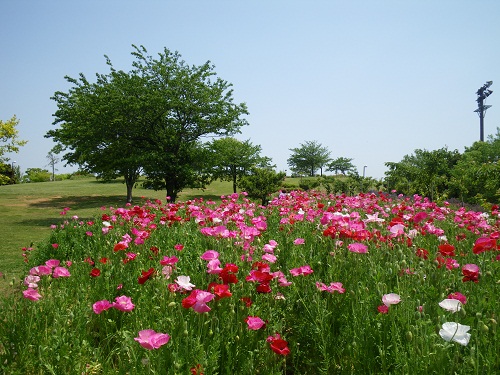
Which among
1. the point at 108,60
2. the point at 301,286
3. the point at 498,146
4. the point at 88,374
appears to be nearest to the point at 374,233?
the point at 301,286

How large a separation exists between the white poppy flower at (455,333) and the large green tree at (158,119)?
45.3 feet

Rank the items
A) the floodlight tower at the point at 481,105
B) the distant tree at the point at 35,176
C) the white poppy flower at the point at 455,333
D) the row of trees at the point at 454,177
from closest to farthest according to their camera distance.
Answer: the white poppy flower at the point at 455,333 → the row of trees at the point at 454,177 → the floodlight tower at the point at 481,105 → the distant tree at the point at 35,176

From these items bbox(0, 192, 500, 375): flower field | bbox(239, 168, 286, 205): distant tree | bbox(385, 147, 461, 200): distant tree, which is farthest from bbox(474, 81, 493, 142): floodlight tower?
bbox(0, 192, 500, 375): flower field

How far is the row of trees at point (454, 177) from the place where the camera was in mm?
11578

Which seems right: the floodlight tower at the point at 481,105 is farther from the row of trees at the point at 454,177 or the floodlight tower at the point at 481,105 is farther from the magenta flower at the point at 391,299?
the magenta flower at the point at 391,299

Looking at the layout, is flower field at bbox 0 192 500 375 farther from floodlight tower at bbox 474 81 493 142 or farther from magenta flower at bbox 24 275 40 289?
floodlight tower at bbox 474 81 493 142

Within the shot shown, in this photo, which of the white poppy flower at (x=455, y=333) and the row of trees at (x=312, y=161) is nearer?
the white poppy flower at (x=455, y=333)

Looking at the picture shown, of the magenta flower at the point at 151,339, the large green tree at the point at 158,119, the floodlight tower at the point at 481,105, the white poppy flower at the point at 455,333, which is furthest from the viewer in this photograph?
the floodlight tower at the point at 481,105

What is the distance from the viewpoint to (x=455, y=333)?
155cm

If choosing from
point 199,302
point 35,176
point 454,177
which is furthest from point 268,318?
point 35,176

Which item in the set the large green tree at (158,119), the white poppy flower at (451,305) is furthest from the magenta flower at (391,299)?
the large green tree at (158,119)

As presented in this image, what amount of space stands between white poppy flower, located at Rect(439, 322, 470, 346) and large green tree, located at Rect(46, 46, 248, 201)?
45.3ft

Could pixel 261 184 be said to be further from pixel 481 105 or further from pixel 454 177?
pixel 481 105

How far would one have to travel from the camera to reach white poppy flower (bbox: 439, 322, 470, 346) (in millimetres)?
1546
